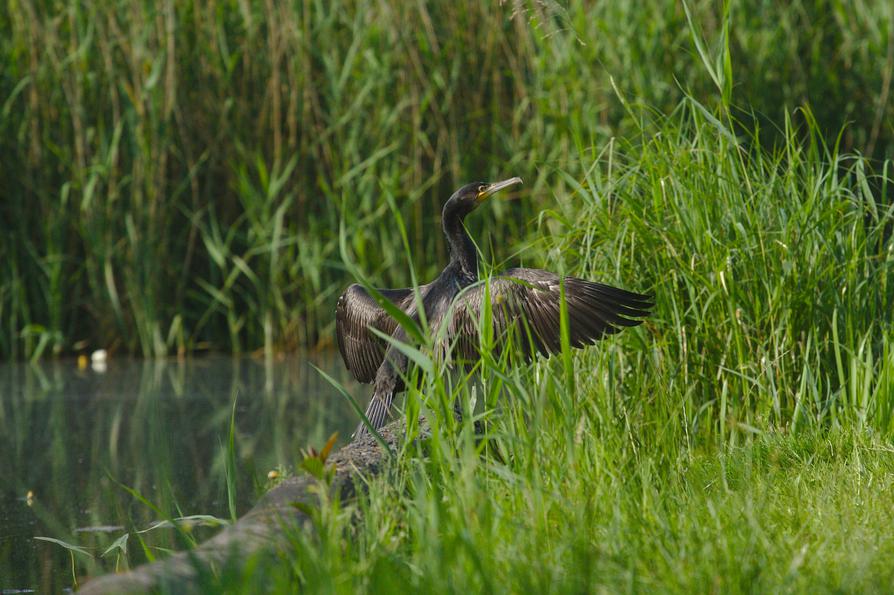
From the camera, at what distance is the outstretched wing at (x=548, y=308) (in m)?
3.63

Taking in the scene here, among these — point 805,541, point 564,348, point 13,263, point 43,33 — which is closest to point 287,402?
point 13,263

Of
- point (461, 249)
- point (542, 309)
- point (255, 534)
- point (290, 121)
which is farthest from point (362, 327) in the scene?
point (290, 121)

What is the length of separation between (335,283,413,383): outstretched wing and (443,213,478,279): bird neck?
0.18 m

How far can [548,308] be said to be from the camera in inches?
149

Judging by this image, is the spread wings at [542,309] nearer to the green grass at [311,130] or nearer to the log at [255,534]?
the log at [255,534]

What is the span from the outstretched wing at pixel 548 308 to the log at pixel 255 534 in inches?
23.6

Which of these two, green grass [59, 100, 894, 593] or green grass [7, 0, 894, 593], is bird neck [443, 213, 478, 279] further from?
green grass [7, 0, 894, 593]

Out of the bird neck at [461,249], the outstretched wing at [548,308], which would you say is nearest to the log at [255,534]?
the outstretched wing at [548,308]

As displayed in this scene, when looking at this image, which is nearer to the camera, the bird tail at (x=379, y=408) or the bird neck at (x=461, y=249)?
the bird tail at (x=379, y=408)

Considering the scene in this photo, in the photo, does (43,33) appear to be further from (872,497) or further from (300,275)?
(872,497)

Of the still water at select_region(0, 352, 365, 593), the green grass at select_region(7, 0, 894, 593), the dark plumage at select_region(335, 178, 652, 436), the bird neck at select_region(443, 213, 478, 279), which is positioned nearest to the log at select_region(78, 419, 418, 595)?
the still water at select_region(0, 352, 365, 593)

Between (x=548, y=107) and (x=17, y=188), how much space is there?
296cm

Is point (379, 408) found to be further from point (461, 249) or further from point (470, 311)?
point (470, 311)

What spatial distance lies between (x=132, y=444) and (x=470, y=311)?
→ 7.87 feet
